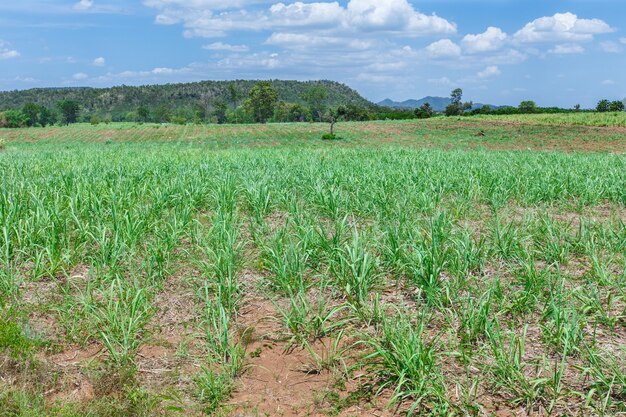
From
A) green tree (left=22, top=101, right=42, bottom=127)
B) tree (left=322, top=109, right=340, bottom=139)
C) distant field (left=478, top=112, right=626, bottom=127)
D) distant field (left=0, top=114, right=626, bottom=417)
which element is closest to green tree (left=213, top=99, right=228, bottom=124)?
green tree (left=22, top=101, right=42, bottom=127)

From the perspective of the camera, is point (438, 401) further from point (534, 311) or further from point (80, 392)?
point (80, 392)

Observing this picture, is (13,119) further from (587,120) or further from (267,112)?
(587,120)

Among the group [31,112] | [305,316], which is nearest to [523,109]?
[305,316]

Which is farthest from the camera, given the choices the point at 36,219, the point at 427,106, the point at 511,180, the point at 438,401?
the point at 427,106

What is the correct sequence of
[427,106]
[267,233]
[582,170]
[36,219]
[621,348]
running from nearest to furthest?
[621,348]
[36,219]
[267,233]
[582,170]
[427,106]

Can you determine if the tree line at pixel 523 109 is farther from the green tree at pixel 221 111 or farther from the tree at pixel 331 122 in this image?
the green tree at pixel 221 111

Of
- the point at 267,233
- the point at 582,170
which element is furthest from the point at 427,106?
the point at 267,233

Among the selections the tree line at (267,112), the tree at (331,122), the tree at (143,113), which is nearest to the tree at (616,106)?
the tree line at (267,112)

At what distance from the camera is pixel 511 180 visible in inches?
377

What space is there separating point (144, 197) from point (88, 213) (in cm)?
130

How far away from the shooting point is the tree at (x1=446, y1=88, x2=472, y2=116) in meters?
99.1

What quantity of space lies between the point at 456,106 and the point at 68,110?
107 metres

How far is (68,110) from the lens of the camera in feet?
452

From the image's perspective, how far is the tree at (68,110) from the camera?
13488cm
